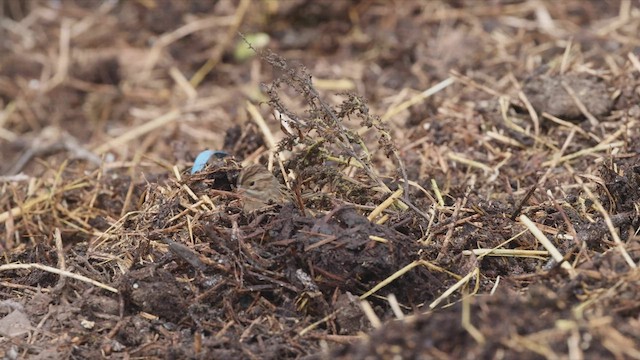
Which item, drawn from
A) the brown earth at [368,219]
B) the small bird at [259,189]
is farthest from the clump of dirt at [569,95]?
the small bird at [259,189]

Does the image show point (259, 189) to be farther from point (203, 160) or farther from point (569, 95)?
point (569, 95)

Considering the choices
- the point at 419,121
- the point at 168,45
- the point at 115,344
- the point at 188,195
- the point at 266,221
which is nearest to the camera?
the point at 115,344

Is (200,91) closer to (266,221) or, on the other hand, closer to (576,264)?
(266,221)

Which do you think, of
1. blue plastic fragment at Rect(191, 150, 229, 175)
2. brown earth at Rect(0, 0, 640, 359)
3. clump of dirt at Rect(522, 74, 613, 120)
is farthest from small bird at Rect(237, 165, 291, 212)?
clump of dirt at Rect(522, 74, 613, 120)

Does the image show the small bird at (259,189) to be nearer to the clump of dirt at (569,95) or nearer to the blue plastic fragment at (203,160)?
the blue plastic fragment at (203,160)

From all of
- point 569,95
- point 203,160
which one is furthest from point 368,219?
point 569,95

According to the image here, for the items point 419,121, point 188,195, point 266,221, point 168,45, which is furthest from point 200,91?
point 266,221

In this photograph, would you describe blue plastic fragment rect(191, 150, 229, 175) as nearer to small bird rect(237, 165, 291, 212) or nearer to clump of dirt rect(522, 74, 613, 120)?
small bird rect(237, 165, 291, 212)
